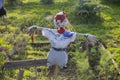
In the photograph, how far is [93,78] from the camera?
269 inches

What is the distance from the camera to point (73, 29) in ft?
29.1

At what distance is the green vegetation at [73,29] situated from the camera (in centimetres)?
672

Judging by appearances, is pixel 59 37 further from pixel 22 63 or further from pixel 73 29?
pixel 73 29

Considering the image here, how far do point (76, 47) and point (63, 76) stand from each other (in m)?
1.27

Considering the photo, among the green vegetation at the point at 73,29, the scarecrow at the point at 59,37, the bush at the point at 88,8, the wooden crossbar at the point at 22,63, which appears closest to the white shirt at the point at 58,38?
the scarecrow at the point at 59,37

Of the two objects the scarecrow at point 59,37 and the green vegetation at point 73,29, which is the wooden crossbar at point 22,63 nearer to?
the scarecrow at point 59,37

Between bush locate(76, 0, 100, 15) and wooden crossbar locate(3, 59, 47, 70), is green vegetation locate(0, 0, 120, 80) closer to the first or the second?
bush locate(76, 0, 100, 15)

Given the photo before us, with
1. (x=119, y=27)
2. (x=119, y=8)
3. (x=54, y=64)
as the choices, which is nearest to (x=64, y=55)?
(x=54, y=64)

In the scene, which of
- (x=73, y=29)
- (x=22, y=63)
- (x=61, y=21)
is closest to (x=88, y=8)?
(x=73, y=29)

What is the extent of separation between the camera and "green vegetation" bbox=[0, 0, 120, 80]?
6.72 m

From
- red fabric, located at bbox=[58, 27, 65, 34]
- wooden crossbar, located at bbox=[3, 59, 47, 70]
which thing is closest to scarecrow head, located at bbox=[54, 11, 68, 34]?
red fabric, located at bbox=[58, 27, 65, 34]

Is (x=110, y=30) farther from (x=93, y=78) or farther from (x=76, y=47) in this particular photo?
(x=93, y=78)

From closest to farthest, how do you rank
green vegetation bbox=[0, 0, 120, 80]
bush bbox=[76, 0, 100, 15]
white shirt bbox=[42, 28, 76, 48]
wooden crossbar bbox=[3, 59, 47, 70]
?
white shirt bbox=[42, 28, 76, 48] < wooden crossbar bbox=[3, 59, 47, 70] < green vegetation bbox=[0, 0, 120, 80] < bush bbox=[76, 0, 100, 15]

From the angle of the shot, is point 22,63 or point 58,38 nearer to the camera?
point 58,38
